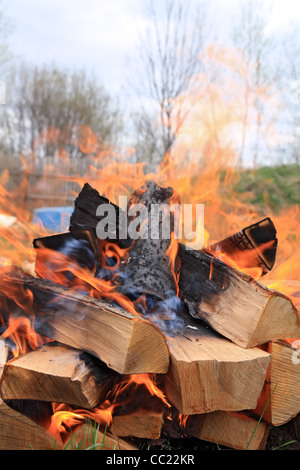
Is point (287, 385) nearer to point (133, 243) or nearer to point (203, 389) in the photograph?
point (203, 389)

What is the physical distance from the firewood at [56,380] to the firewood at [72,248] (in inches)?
23.6

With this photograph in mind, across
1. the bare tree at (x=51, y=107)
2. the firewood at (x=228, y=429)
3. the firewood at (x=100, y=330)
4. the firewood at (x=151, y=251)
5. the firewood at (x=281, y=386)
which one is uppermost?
the bare tree at (x=51, y=107)

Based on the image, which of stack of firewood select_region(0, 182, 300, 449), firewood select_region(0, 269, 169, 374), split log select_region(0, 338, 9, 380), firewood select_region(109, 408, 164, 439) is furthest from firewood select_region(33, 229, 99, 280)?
firewood select_region(109, 408, 164, 439)

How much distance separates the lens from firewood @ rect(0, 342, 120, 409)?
1437 millimetres

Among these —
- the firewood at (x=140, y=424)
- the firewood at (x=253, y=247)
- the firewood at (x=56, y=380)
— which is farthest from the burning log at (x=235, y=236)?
the firewood at (x=140, y=424)

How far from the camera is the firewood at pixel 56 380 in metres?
1.44

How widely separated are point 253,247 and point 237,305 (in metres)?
0.44

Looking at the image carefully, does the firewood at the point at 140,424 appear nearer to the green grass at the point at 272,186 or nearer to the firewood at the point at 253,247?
the firewood at the point at 253,247

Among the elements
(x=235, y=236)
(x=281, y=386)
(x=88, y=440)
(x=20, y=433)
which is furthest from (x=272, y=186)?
(x=20, y=433)

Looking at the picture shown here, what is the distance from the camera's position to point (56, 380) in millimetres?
1437

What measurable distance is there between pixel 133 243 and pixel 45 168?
1036cm
